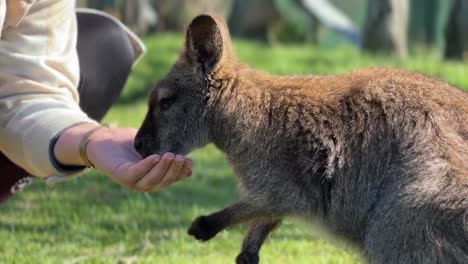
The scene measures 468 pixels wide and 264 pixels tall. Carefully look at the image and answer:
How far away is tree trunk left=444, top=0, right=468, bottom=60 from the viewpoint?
10445 mm

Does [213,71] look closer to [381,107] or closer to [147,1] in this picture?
[381,107]

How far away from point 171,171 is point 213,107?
50cm

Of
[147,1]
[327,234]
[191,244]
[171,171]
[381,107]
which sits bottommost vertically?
[147,1]

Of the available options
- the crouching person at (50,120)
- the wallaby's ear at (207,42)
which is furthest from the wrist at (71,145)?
the wallaby's ear at (207,42)

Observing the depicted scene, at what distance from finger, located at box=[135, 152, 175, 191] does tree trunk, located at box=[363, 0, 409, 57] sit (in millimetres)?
7604

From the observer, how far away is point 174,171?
131 inches

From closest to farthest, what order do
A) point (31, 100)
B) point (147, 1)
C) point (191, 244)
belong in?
1. point (31, 100)
2. point (191, 244)
3. point (147, 1)

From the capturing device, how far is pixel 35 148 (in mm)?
3686

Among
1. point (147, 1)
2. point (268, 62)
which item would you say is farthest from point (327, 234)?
point (147, 1)

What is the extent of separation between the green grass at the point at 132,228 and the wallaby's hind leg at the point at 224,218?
19 centimetres

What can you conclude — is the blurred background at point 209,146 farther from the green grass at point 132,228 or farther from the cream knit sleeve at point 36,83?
the cream knit sleeve at point 36,83

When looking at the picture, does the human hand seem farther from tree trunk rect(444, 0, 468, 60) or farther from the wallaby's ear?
tree trunk rect(444, 0, 468, 60)

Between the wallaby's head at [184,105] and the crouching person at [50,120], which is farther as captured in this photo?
the wallaby's head at [184,105]

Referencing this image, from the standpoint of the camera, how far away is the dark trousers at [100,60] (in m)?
4.58
